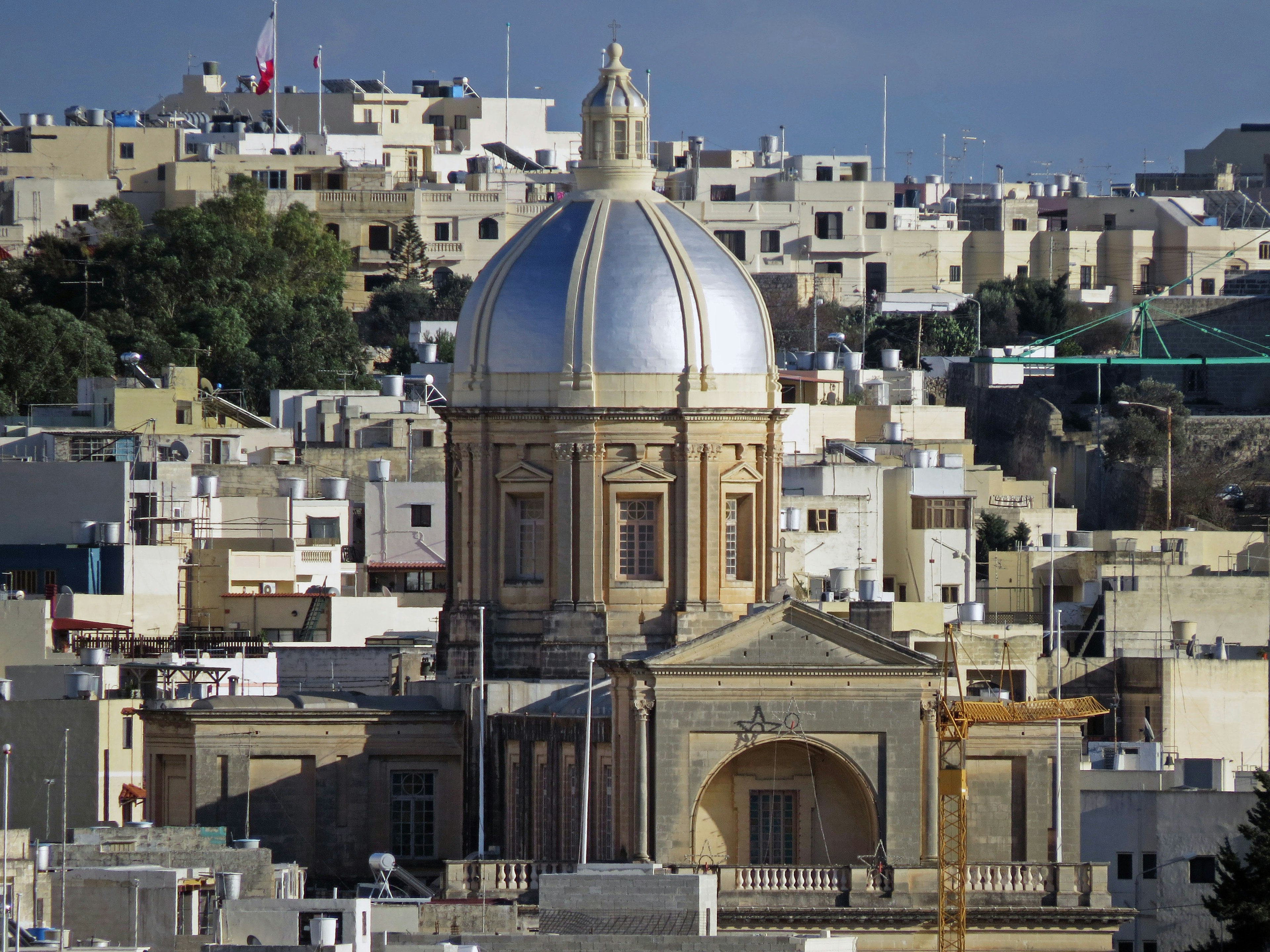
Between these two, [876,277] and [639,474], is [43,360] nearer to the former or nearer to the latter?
[876,277]

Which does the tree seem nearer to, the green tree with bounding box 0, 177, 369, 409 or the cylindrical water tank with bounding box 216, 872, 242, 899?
the cylindrical water tank with bounding box 216, 872, 242, 899

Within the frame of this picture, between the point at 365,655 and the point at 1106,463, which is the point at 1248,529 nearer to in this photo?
the point at 1106,463

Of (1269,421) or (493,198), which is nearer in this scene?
(1269,421)

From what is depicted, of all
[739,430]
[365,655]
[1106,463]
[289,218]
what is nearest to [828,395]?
[1106,463]

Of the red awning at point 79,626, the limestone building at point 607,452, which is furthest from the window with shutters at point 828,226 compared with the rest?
the limestone building at point 607,452

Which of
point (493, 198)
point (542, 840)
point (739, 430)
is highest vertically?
point (493, 198)

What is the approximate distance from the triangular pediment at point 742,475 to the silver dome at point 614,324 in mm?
825

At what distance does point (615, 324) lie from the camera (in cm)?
5831

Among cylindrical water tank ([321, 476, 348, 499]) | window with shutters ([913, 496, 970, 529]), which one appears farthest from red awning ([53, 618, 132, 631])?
window with shutters ([913, 496, 970, 529])

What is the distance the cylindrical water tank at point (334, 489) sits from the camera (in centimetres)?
8275

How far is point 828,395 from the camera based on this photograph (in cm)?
9338

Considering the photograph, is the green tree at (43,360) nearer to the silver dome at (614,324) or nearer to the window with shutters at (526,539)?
the window with shutters at (526,539)

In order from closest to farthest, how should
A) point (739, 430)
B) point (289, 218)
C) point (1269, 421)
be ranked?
1. point (739, 430)
2. point (1269, 421)
3. point (289, 218)

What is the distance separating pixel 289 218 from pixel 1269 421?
77.9ft
